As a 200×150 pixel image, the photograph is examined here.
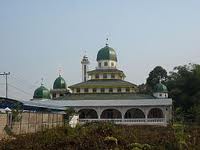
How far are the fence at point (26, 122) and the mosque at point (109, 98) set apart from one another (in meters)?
14.0

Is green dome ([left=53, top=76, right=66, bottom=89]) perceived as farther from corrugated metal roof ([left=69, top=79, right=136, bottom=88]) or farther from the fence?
the fence

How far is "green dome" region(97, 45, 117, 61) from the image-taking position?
62.4 meters

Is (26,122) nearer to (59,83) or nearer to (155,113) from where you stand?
(155,113)

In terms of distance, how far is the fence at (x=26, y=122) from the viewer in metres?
26.7

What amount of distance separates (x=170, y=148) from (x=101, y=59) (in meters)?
51.2

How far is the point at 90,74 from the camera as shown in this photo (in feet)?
206

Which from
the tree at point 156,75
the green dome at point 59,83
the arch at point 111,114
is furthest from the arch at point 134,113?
the tree at point 156,75

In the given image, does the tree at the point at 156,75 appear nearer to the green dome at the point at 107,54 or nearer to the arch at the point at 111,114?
the green dome at the point at 107,54

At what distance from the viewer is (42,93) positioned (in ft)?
202

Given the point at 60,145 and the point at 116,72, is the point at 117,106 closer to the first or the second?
the point at 116,72

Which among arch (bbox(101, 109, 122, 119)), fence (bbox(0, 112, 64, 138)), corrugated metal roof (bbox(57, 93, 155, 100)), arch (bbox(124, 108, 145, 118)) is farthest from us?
arch (bbox(124, 108, 145, 118))

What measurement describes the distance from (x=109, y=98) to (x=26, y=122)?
2562 cm

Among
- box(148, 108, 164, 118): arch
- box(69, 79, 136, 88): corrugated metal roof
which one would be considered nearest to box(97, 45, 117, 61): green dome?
box(69, 79, 136, 88): corrugated metal roof

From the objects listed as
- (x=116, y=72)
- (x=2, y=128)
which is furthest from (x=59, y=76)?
(x=2, y=128)
